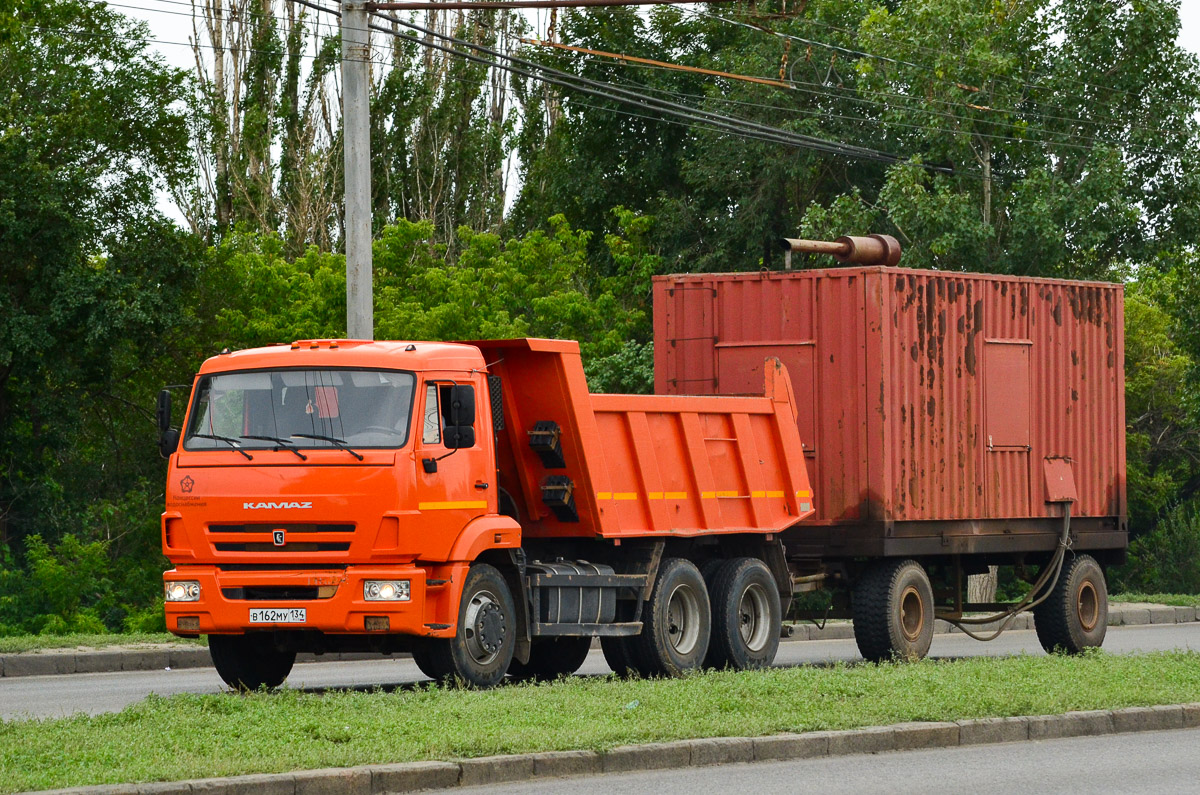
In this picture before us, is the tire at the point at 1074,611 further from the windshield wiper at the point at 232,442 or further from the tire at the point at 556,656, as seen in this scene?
the windshield wiper at the point at 232,442

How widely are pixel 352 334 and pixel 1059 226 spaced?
12.8 m

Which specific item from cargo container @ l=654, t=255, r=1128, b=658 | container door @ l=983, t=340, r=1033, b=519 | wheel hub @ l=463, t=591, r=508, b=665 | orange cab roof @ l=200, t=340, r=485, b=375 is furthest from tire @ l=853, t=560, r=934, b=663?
orange cab roof @ l=200, t=340, r=485, b=375

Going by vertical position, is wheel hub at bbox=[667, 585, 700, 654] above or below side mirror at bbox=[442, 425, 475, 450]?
below

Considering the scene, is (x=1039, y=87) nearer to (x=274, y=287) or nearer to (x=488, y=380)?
(x=274, y=287)

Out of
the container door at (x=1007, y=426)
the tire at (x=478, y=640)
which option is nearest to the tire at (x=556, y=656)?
the tire at (x=478, y=640)

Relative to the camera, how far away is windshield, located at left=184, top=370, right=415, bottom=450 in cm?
1329

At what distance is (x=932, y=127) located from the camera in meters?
28.0

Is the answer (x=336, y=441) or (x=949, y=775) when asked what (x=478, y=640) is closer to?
(x=336, y=441)

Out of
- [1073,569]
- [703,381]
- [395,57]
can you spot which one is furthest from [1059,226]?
[395,57]

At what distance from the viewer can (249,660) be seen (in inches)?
567

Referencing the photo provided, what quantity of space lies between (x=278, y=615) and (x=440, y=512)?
1.33 m

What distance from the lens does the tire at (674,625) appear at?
49.6ft

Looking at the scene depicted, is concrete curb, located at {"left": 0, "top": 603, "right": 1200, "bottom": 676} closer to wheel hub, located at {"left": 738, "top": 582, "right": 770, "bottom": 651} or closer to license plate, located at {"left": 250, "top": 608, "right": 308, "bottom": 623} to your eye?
wheel hub, located at {"left": 738, "top": 582, "right": 770, "bottom": 651}

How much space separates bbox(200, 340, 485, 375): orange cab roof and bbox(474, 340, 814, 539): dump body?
71cm
